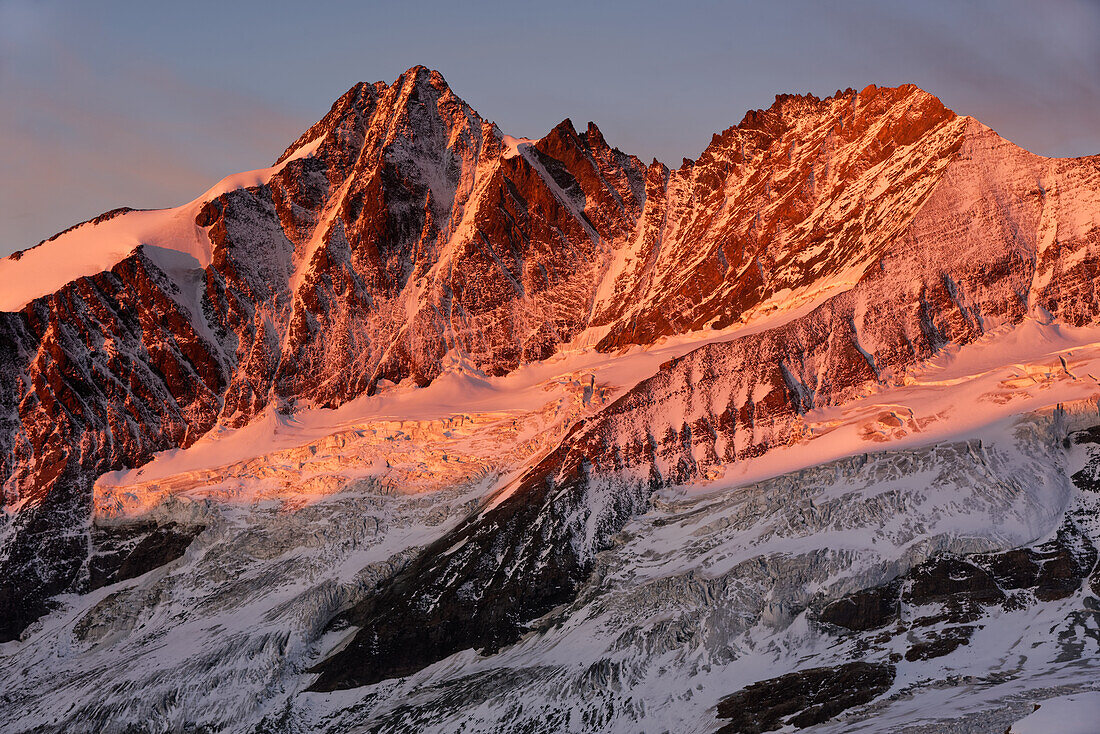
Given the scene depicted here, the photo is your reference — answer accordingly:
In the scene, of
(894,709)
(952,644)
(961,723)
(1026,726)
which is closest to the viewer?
(1026,726)

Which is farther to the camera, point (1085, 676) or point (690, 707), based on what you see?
point (690, 707)

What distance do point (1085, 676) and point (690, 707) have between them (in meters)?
49.7

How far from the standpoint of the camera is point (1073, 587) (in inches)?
7840

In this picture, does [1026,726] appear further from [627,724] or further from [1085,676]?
[627,724]

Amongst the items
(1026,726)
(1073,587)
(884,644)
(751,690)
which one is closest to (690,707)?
(751,690)

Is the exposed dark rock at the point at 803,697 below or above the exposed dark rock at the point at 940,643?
below

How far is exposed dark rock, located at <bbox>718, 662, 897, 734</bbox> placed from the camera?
611 feet

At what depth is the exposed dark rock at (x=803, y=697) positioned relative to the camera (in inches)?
7338

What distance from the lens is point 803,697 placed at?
7525 inches

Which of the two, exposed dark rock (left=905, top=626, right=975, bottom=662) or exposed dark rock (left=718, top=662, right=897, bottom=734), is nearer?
exposed dark rock (left=718, top=662, right=897, bottom=734)

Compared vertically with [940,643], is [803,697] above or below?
below

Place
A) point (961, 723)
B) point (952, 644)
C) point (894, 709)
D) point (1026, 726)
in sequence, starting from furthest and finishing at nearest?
point (952, 644), point (894, 709), point (961, 723), point (1026, 726)

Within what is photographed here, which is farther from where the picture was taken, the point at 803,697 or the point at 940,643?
the point at 940,643

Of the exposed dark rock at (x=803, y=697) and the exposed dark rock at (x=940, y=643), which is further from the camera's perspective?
the exposed dark rock at (x=940, y=643)
